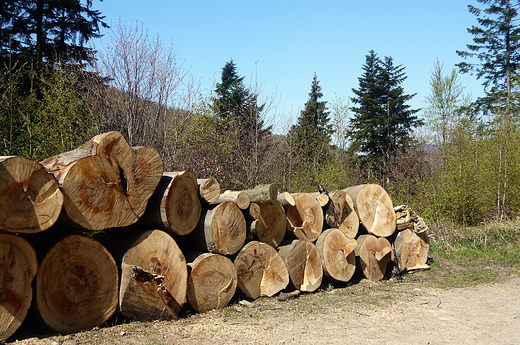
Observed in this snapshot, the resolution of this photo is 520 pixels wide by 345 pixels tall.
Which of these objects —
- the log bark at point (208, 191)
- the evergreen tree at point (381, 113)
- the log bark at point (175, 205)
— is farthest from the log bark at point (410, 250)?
the evergreen tree at point (381, 113)

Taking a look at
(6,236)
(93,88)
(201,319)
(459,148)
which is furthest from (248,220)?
(459,148)

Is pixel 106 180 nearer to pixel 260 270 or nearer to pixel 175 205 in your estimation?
pixel 175 205

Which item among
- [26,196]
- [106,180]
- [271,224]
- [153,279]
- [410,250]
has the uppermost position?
[106,180]

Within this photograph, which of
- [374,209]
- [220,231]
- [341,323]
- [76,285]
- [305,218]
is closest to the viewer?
[76,285]

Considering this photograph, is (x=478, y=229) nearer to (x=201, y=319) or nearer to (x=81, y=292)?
(x=201, y=319)

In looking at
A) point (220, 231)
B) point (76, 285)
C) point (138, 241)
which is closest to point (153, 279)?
point (138, 241)

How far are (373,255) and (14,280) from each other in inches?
213

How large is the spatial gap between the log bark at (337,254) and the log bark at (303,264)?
125mm

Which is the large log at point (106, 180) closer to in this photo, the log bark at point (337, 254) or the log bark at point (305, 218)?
the log bark at point (305, 218)

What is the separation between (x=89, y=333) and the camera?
3.60 metres

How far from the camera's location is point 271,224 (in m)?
5.66

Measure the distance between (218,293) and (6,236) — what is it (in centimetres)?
240

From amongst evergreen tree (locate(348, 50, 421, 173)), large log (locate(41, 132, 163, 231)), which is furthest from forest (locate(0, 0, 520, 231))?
evergreen tree (locate(348, 50, 421, 173))

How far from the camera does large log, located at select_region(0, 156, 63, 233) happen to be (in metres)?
3.08
